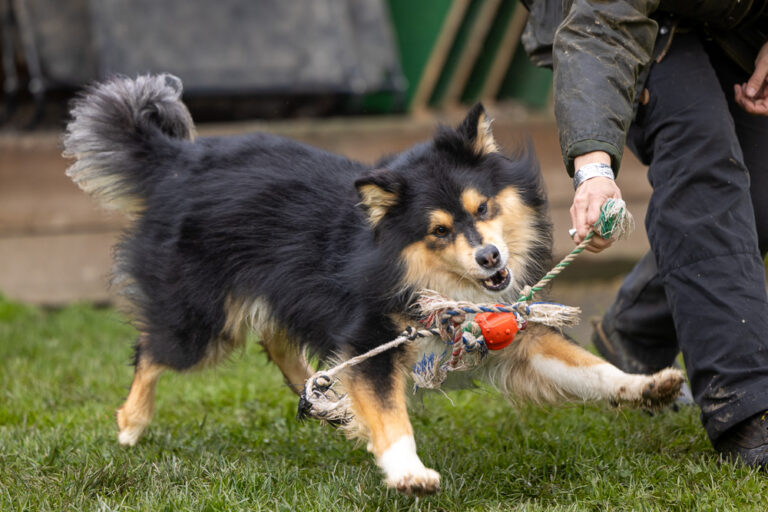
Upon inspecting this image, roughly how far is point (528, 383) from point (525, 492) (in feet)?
1.22

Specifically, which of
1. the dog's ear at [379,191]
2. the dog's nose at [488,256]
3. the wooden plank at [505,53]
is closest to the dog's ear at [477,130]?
the dog's ear at [379,191]

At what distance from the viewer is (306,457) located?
3531 millimetres

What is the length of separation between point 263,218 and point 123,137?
0.81 m

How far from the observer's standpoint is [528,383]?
127 inches

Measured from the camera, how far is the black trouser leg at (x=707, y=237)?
3.00m

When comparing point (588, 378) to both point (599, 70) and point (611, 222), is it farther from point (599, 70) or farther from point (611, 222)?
point (599, 70)

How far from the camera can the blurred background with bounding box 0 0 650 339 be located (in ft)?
23.2

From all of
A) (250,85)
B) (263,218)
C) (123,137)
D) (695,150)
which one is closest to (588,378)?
(695,150)

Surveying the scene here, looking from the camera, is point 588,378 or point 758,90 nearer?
point 588,378

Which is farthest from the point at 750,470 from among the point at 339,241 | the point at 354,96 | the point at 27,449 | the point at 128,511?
the point at 354,96

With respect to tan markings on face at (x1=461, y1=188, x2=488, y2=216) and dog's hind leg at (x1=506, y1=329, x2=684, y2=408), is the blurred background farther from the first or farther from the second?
tan markings on face at (x1=461, y1=188, x2=488, y2=216)

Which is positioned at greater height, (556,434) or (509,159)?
(509,159)

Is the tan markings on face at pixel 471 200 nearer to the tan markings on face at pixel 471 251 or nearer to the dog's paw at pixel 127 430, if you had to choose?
the tan markings on face at pixel 471 251

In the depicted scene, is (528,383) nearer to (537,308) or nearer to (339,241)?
(537,308)
